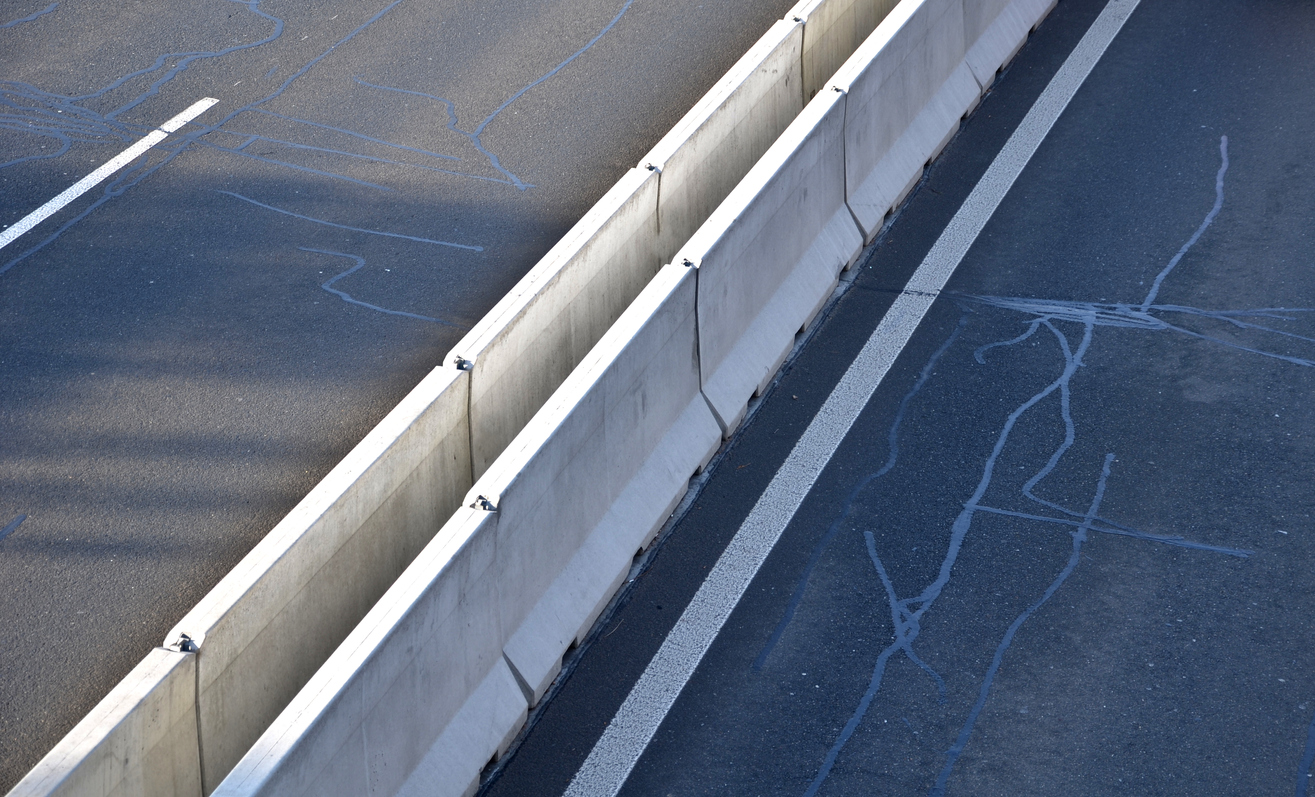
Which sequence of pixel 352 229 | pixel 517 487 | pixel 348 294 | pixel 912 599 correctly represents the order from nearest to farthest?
pixel 517 487
pixel 912 599
pixel 348 294
pixel 352 229

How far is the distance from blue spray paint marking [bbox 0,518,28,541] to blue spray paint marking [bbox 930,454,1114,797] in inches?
168

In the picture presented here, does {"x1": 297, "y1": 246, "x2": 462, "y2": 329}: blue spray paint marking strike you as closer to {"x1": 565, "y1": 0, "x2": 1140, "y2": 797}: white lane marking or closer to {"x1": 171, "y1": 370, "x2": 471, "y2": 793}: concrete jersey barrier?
{"x1": 171, "y1": 370, "x2": 471, "y2": 793}: concrete jersey barrier

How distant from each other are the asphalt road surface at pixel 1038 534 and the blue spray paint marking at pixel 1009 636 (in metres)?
0.01

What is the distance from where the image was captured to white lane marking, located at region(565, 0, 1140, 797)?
4.95 m

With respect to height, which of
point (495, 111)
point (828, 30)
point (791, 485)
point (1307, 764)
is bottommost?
point (1307, 764)

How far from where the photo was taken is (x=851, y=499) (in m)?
6.04

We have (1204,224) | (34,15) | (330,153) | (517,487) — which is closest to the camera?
(517,487)

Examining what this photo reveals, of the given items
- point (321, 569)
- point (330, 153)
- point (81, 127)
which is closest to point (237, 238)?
point (330, 153)

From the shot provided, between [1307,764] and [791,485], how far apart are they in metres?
2.38

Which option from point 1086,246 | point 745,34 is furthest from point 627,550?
point 745,34

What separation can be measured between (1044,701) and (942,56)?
5073 millimetres

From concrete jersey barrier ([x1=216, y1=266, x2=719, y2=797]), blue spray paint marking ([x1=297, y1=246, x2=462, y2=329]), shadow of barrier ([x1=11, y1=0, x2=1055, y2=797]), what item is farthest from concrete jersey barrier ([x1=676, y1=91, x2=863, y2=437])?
blue spray paint marking ([x1=297, y1=246, x2=462, y2=329])

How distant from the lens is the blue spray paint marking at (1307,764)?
184 inches

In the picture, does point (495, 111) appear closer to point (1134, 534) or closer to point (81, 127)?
point (81, 127)
